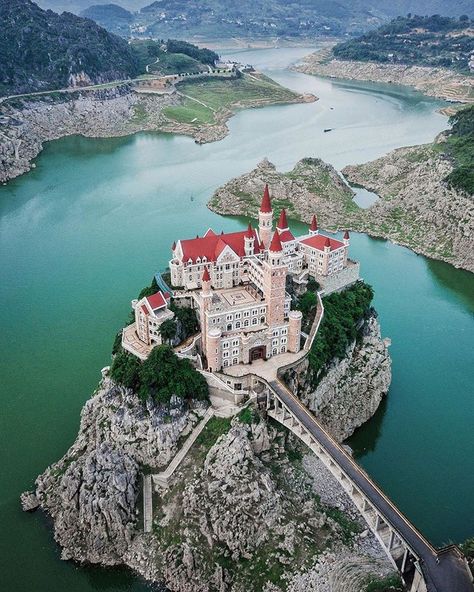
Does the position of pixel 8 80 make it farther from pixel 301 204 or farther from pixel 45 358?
pixel 45 358

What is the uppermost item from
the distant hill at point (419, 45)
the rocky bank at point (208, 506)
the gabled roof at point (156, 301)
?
the distant hill at point (419, 45)

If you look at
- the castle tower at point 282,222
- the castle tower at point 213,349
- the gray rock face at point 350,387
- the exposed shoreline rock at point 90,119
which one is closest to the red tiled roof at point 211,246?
the castle tower at point 282,222

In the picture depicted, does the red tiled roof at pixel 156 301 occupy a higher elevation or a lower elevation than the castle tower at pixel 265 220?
lower

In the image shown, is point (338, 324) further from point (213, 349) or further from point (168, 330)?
point (168, 330)

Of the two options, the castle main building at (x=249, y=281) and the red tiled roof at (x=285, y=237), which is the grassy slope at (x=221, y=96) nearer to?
the red tiled roof at (x=285, y=237)

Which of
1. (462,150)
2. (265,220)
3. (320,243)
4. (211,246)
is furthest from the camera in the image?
(462,150)

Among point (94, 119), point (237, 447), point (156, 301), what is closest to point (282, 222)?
point (156, 301)

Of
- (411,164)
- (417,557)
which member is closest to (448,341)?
(417,557)
